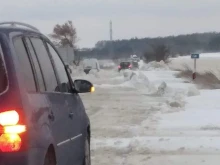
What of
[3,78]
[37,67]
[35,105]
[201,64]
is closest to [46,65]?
[37,67]

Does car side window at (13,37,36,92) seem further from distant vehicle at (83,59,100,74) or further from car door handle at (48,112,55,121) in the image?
distant vehicle at (83,59,100,74)

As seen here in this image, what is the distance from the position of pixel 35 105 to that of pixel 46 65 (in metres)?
1.42

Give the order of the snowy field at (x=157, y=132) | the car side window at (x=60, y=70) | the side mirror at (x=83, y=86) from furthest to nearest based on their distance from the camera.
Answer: the snowy field at (x=157, y=132) → the side mirror at (x=83, y=86) → the car side window at (x=60, y=70)

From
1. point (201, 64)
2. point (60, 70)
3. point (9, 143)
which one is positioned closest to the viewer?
point (9, 143)

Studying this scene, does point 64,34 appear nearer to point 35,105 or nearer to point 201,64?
point 201,64

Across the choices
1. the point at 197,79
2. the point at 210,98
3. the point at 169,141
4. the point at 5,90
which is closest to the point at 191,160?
the point at 169,141

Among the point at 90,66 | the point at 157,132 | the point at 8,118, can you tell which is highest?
the point at 8,118

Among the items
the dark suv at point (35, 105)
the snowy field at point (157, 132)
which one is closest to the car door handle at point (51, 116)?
the dark suv at point (35, 105)

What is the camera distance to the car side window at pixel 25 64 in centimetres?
570

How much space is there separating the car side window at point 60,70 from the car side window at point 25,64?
1.28 metres

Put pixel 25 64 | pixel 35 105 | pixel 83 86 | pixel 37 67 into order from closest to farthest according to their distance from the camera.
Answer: pixel 35 105 < pixel 25 64 < pixel 37 67 < pixel 83 86

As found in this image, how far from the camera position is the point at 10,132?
16.8 feet

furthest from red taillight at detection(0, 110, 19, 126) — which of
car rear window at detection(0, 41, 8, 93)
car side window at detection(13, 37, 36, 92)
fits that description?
car side window at detection(13, 37, 36, 92)

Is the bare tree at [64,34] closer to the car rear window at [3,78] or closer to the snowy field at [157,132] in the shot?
the snowy field at [157,132]
